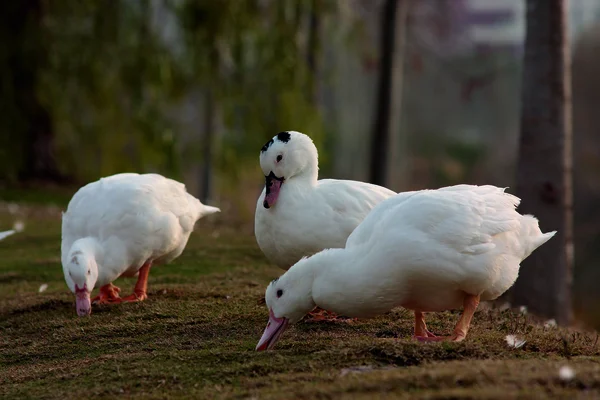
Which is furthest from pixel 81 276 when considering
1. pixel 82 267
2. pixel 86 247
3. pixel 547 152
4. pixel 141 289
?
pixel 547 152

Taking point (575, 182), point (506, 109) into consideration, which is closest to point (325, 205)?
point (575, 182)

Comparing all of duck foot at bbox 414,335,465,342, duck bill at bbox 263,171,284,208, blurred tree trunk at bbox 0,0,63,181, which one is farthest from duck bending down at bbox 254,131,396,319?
blurred tree trunk at bbox 0,0,63,181

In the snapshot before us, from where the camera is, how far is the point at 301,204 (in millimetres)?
5773

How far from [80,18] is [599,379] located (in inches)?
475

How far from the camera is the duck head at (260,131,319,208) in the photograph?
6.00 meters

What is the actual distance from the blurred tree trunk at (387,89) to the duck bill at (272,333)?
7551 mm

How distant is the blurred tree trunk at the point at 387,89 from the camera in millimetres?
12148

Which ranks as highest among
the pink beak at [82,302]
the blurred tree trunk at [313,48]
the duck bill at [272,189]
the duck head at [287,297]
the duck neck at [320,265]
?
the blurred tree trunk at [313,48]

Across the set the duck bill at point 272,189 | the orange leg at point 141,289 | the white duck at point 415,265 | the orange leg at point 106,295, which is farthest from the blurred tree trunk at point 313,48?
the white duck at point 415,265

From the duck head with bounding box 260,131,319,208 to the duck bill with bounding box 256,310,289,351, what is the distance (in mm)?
1370

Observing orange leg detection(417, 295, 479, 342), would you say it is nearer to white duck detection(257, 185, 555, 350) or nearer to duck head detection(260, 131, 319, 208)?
white duck detection(257, 185, 555, 350)

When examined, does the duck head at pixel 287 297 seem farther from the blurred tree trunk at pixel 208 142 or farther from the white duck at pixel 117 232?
the blurred tree trunk at pixel 208 142

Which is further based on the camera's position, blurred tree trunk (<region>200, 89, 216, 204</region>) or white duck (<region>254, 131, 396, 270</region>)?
blurred tree trunk (<region>200, 89, 216, 204</region>)

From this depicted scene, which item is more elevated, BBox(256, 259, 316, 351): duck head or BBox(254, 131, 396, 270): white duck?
BBox(254, 131, 396, 270): white duck
